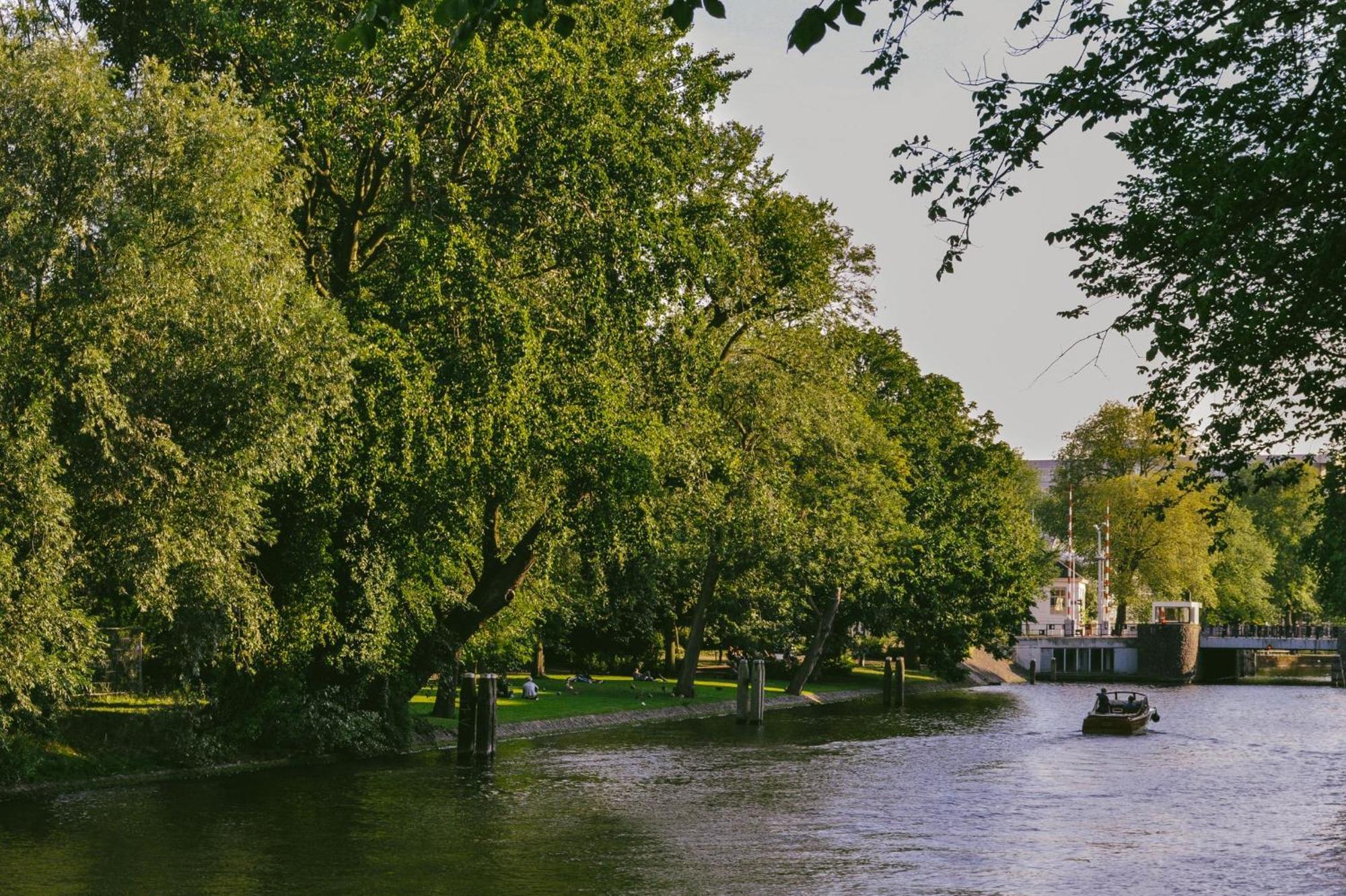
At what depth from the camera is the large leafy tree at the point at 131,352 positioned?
22.3m

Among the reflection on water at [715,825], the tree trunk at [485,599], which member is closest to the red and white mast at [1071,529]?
the reflection on water at [715,825]

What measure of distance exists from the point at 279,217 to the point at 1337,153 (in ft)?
62.1

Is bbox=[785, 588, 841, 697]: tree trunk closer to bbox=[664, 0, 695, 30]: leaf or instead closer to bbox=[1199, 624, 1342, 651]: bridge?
bbox=[1199, 624, 1342, 651]: bridge

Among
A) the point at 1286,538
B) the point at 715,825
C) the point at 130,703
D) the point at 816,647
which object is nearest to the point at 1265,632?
the point at 1286,538

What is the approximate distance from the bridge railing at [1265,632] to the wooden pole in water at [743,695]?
208 ft

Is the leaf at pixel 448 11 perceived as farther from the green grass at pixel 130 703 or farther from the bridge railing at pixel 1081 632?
the bridge railing at pixel 1081 632

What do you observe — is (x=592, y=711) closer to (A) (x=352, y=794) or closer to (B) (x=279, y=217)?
(A) (x=352, y=794)

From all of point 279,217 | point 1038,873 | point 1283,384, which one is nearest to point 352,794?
point 279,217

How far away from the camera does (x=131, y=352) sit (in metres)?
23.4

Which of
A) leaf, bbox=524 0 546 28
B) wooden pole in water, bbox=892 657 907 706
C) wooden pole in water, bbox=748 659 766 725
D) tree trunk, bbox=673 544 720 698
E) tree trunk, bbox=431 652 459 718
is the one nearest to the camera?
leaf, bbox=524 0 546 28

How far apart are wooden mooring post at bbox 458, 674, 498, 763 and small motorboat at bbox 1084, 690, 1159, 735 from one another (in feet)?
75.7

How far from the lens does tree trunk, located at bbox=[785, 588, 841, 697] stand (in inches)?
2430

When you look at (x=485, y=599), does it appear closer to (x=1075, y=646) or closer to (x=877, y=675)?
(x=877, y=675)

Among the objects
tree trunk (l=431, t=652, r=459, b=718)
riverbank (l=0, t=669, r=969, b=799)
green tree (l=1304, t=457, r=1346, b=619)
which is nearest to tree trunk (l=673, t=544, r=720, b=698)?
riverbank (l=0, t=669, r=969, b=799)
